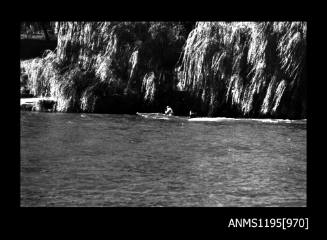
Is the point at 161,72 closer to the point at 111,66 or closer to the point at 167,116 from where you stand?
the point at 111,66

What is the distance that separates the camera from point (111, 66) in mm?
38625

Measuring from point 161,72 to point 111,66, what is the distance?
10.6ft

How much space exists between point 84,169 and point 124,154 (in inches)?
133

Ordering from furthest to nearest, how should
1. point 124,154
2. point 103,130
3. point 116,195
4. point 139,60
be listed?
point 139,60 < point 103,130 < point 124,154 < point 116,195

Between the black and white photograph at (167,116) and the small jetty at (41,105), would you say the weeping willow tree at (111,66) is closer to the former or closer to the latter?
the black and white photograph at (167,116)

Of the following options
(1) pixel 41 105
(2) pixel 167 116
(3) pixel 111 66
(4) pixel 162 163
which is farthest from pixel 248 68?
(4) pixel 162 163

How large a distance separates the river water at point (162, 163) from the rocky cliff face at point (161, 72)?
8.17 ft

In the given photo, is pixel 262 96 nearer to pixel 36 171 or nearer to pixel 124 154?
pixel 124 154

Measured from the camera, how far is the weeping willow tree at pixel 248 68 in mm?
33150

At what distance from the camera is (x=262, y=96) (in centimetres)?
3491
